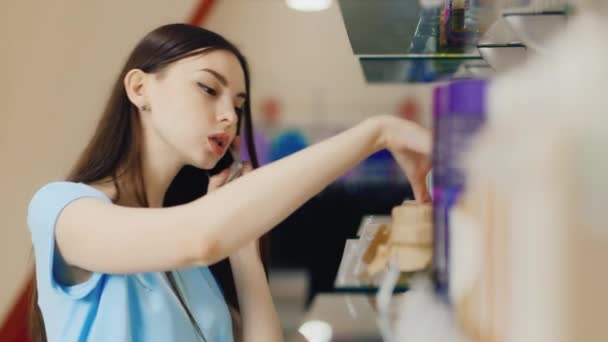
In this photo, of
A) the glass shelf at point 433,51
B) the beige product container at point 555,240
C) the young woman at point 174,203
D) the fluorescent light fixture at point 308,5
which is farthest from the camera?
the fluorescent light fixture at point 308,5

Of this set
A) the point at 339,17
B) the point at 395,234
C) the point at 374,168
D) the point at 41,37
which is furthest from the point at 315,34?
the point at 41,37

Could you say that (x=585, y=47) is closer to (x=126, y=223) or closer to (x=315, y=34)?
(x=315, y=34)

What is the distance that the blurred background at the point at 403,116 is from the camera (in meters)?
0.69

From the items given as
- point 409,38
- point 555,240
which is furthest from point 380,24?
point 555,240

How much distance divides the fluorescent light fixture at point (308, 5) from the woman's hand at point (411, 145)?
245 millimetres

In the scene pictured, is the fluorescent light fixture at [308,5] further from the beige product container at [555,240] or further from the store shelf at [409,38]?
the beige product container at [555,240]

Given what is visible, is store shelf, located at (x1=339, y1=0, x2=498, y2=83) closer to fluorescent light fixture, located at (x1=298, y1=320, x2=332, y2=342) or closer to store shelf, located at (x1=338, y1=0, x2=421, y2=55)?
store shelf, located at (x1=338, y1=0, x2=421, y2=55)

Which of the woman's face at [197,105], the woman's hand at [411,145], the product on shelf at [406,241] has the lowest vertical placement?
the product on shelf at [406,241]

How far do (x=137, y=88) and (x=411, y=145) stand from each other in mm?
410

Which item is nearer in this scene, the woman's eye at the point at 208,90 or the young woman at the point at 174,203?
the young woman at the point at 174,203

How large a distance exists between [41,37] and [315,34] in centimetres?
46

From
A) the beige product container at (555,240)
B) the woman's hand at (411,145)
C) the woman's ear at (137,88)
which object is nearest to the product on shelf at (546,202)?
the beige product container at (555,240)

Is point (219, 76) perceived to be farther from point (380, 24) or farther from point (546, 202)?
point (546, 202)

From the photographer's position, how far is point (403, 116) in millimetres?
946
